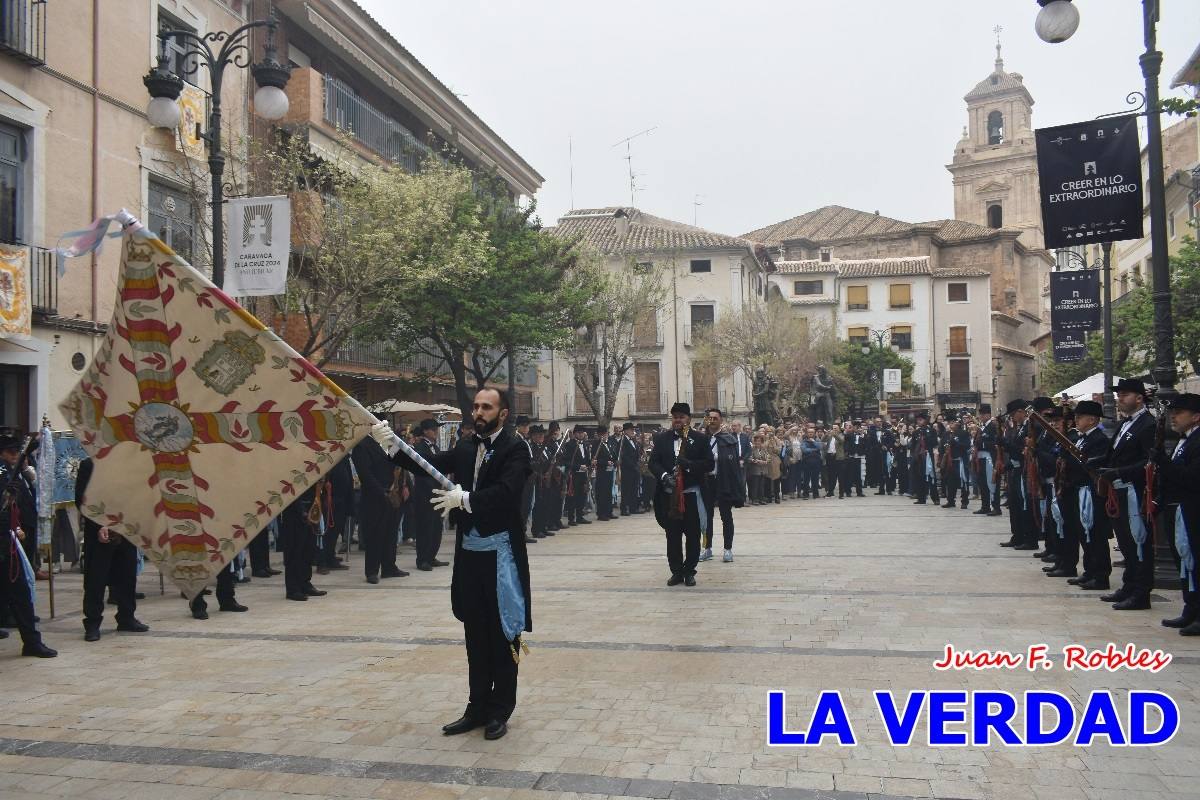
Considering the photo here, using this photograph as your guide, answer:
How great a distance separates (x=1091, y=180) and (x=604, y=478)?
12135 millimetres

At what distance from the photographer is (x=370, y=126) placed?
83.6 ft

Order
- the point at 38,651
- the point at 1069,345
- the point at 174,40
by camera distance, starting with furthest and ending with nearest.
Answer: the point at 1069,345 < the point at 174,40 < the point at 38,651

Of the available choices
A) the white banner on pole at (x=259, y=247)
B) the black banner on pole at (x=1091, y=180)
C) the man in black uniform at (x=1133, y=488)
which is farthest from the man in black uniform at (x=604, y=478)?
the man in black uniform at (x=1133, y=488)

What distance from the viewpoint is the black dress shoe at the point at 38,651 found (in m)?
7.91

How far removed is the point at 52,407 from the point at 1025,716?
14.5 m

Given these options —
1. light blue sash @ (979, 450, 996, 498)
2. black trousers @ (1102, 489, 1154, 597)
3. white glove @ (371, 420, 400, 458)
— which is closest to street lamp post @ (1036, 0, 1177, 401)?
black trousers @ (1102, 489, 1154, 597)

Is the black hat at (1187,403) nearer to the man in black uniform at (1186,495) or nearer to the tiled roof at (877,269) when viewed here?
the man in black uniform at (1186,495)

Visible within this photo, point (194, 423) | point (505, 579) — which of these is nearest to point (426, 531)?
point (505, 579)

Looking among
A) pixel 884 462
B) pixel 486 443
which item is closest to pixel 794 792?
pixel 486 443

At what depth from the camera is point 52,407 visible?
49.6 ft

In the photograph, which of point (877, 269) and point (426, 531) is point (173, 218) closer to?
point (426, 531)

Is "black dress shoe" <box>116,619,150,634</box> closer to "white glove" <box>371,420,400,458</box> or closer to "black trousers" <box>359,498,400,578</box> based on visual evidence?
"black trousers" <box>359,498,400,578</box>

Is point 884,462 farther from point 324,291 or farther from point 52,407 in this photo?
point 52,407

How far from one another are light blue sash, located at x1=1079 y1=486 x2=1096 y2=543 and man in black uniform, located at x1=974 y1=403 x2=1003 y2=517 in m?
8.58
